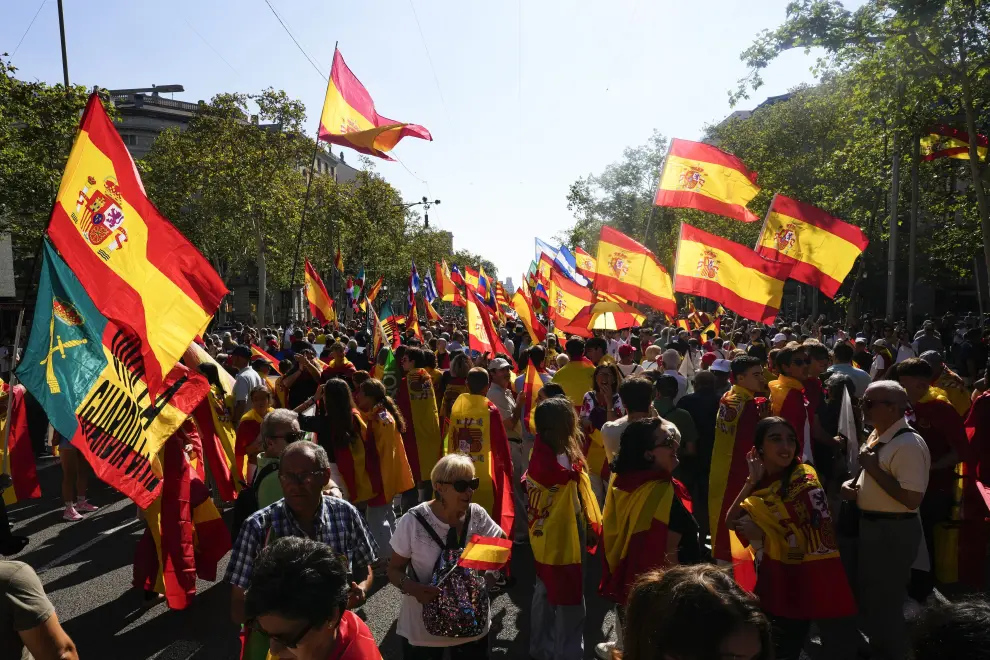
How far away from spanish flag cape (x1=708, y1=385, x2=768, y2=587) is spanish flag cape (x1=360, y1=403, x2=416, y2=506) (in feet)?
8.00

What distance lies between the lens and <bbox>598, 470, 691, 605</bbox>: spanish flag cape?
387cm

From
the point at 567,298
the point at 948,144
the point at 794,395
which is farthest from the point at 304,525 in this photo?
the point at 948,144

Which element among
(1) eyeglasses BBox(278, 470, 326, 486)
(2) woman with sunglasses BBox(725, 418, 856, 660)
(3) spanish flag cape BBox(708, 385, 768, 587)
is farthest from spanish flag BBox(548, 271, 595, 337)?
(1) eyeglasses BBox(278, 470, 326, 486)

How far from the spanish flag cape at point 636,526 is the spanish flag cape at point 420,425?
14.7 ft

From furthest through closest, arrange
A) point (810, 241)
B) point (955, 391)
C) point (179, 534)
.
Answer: point (810, 241) → point (955, 391) → point (179, 534)

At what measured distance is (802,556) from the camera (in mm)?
3715

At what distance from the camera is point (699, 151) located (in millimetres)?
12656

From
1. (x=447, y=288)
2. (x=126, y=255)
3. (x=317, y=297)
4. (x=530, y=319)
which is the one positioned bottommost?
(x=126, y=255)

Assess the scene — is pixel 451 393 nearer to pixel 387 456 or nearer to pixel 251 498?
pixel 387 456

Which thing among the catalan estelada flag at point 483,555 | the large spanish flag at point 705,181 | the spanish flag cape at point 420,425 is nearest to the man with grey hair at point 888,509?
the catalan estelada flag at point 483,555

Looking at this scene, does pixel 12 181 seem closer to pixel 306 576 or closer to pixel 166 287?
pixel 166 287

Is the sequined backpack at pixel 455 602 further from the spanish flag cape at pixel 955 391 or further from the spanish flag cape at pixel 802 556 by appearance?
the spanish flag cape at pixel 955 391

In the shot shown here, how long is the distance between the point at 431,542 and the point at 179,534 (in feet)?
9.33

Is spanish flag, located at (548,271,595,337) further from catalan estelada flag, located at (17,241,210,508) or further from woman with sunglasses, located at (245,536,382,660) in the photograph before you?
woman with sunglasses, located at (245,536,382,660)
